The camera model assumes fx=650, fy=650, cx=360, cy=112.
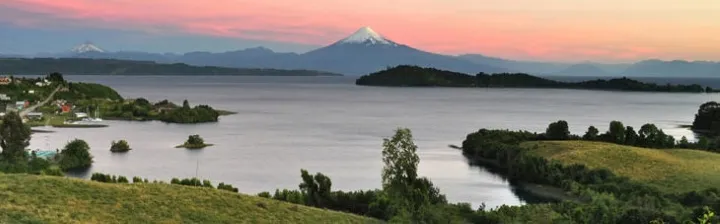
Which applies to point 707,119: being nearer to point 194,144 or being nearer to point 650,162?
point 650,162

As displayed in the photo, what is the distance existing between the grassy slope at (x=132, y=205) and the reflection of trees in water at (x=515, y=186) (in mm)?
17796

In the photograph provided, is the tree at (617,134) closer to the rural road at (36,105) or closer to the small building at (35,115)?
the small building at (35,115)

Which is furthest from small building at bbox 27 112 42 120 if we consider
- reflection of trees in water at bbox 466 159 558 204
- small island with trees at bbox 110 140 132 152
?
reflection of trees in water at bbox 466 159 558 204

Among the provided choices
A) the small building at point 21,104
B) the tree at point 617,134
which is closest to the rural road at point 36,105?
the small building at point 21,104

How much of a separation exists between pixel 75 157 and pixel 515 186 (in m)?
33.6

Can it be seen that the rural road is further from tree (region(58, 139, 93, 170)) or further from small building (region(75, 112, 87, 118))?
tree (region(58, 139, 93, 170))

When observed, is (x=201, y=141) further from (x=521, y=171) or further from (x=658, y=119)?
(x=658, y=119)

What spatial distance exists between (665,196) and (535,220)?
Answer: 9.96 metres

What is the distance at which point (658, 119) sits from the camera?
10738 cm

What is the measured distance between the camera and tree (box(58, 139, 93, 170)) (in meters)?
49.9

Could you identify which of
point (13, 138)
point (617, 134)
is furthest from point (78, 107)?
point (617, 134)

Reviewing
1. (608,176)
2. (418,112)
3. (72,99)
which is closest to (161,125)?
(72,99)

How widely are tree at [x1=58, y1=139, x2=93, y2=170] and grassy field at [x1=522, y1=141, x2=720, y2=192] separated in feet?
118

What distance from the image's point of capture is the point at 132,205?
2308 centimetres
